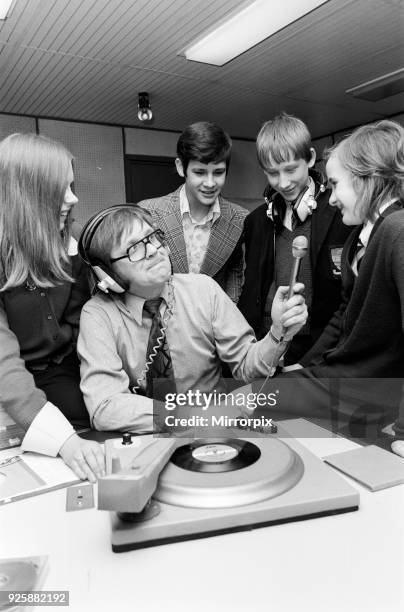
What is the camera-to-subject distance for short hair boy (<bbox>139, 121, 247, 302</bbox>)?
1887mm

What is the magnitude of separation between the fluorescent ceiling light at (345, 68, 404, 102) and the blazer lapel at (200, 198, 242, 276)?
2596 millimetres

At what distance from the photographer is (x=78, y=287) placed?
1.32 meters

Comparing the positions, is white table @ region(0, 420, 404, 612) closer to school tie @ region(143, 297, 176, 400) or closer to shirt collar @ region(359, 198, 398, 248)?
school tie @ region(143, 297, 176, 400)

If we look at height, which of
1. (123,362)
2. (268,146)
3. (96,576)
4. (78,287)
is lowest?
(96,576)

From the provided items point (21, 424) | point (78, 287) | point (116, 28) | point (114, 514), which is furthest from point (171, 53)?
point (114, 514)

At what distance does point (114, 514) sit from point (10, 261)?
0.80m

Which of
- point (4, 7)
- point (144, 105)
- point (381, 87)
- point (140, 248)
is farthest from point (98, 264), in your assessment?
point (381, 87)

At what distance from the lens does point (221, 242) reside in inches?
78.4

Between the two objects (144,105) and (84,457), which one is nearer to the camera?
(84,457)

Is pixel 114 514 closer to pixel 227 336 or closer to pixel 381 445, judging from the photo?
pixel 381 445

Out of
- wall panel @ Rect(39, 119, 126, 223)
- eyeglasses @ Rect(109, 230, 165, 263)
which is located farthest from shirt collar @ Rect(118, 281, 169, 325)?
wall panel @ Rect(39, 119, 126, 223)

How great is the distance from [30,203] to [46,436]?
585mm

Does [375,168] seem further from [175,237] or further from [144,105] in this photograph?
[144,105]

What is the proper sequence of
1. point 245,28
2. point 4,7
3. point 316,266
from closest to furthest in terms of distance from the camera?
point 316,266, point 4,7, point 245,28
